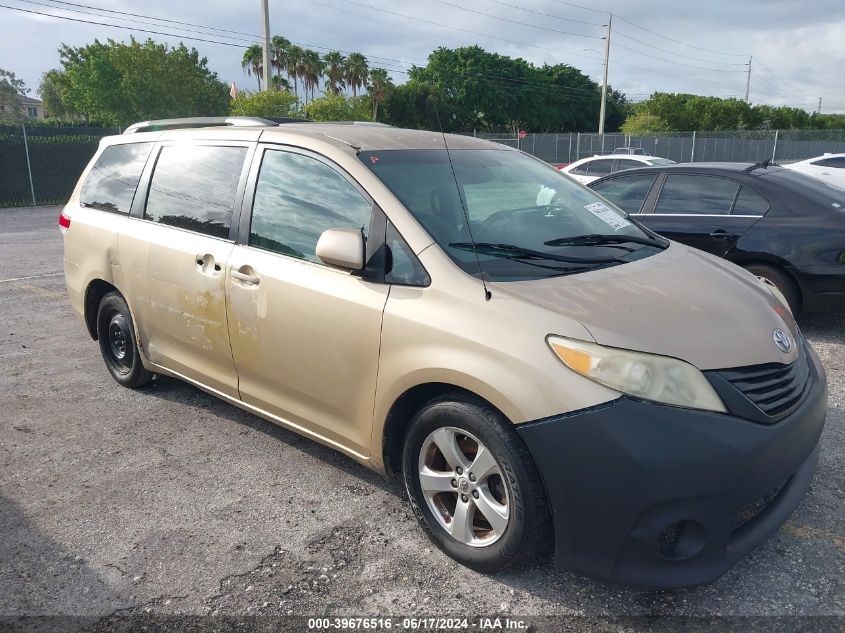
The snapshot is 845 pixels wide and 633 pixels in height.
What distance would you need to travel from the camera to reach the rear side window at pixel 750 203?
604 centimetres

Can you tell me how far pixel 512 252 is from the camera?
3.02m

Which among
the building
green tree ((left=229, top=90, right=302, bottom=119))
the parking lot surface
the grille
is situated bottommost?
the parking lot surface

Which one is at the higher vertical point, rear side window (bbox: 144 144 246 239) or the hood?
rear side window (bbox: 144 144 246 239)

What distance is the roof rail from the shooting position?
3.92 meters

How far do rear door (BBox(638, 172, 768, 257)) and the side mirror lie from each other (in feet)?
14.4

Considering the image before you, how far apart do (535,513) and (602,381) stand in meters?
0.56

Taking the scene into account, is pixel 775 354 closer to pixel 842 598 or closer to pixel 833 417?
pixel 842 598

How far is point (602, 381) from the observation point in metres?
2.37

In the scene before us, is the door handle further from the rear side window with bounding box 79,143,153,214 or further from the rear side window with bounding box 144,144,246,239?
the rear side window with bounding box 79,143,153,214

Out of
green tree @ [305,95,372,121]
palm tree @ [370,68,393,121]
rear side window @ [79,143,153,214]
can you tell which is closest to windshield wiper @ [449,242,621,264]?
rear side window @ [79,143,153,214]

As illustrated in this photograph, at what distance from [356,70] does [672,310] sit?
62.9 meters

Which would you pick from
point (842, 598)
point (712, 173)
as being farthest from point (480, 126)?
point (842, 598)

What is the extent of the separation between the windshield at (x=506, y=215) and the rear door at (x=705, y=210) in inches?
107

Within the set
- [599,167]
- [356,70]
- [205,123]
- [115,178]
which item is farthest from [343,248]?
[356,70]
